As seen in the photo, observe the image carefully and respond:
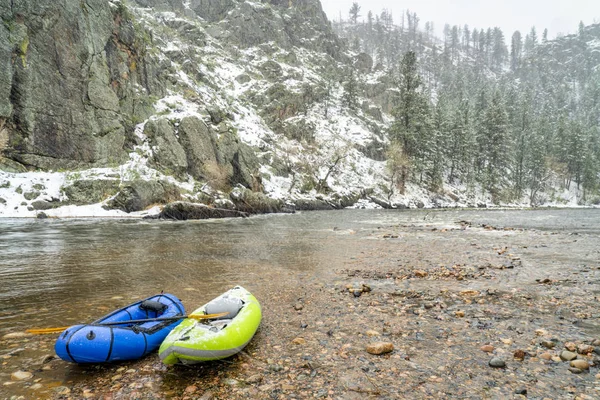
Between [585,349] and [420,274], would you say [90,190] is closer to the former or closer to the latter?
[420,274]

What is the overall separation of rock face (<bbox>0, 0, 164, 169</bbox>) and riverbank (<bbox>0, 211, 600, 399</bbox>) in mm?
28915

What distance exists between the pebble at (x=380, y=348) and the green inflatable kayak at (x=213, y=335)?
184 cm

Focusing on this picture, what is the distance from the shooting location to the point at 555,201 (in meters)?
62.2

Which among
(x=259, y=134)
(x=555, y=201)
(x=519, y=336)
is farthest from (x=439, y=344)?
(x=555, y=201)

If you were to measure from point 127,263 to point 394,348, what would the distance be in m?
9.74

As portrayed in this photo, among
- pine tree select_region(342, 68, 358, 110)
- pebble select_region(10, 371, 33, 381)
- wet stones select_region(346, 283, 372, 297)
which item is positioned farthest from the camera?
pine tree select_region(342, 68, 358, 110)

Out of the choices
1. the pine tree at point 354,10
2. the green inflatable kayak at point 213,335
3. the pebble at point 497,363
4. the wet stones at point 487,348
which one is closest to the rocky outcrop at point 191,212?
the green inflatable kayak at point 213,335

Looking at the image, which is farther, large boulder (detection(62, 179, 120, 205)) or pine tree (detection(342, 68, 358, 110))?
pine tree (detection(342, 68, 358, 110))

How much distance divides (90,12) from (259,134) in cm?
2461

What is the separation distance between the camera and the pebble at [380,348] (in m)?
4.60

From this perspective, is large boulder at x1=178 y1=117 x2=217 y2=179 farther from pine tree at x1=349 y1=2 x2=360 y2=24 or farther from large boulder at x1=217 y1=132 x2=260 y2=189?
pine tree at x1=349 y1=2 x2=360 y2=24

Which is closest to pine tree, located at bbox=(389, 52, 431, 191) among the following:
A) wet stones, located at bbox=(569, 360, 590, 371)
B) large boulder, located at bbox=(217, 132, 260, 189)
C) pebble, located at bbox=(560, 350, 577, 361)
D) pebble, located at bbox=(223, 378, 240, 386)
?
large boulder, located at bbox=(217, 132, 260, 189)

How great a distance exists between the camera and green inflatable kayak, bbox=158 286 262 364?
3.98m

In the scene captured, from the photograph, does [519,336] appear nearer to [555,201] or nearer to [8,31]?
[8,31]
